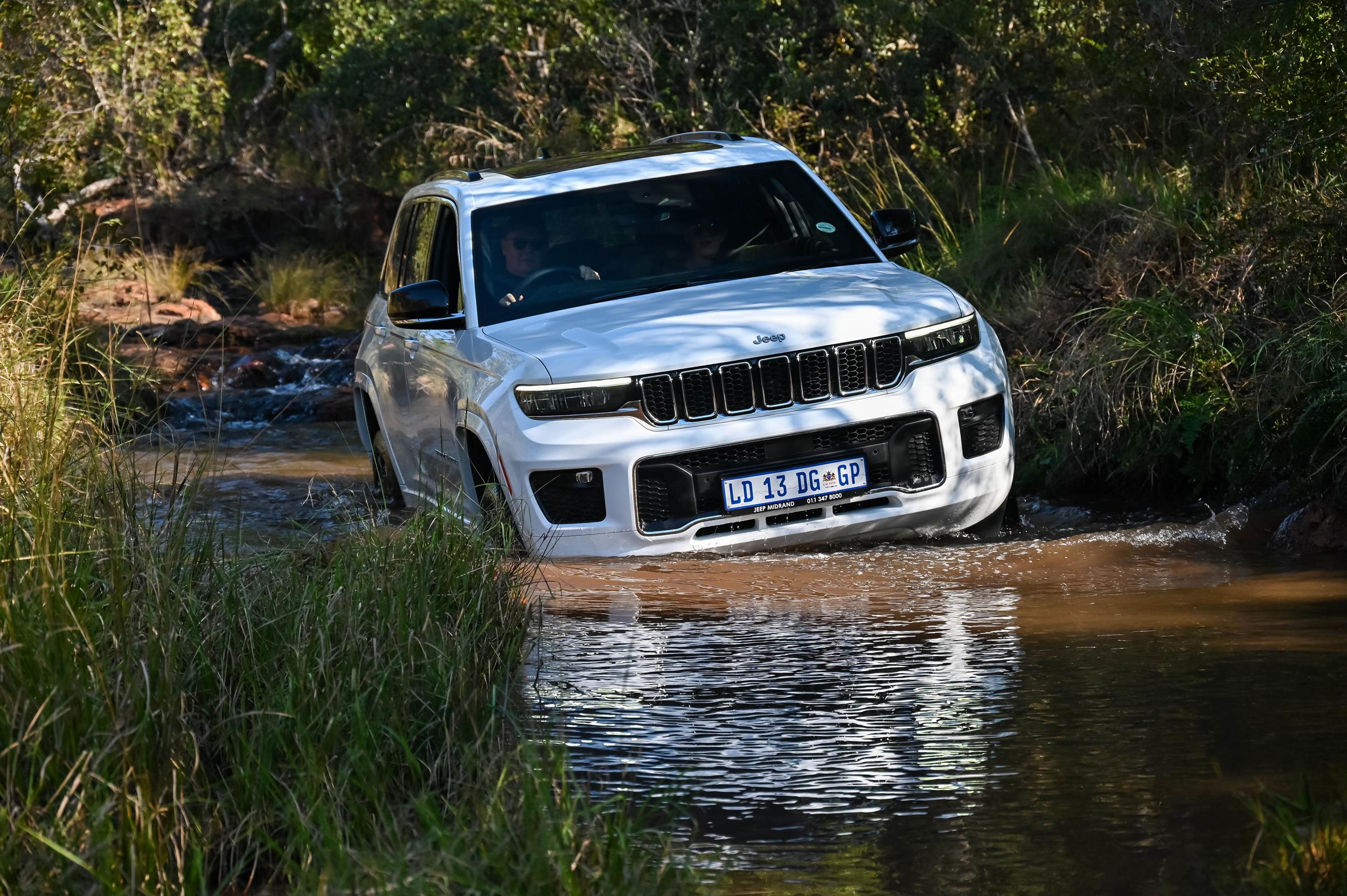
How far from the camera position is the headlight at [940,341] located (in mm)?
6520

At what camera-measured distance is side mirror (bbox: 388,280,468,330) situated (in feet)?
23.8

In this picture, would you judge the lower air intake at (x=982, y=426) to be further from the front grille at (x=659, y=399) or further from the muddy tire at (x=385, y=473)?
the muddy tire at (x=385, y=473)

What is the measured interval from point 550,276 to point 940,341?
1801 millimetres

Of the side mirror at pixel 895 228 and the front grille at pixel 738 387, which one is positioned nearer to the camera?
the front grille at pixel 738 387

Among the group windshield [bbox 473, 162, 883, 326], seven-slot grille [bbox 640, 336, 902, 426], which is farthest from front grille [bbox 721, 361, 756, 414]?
windshield [bbox 473, 162, 883, 326]

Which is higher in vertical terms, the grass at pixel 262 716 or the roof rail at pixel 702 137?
the roof rail at pixel 702 137

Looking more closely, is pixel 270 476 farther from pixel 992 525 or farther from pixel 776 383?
pixel 992 525

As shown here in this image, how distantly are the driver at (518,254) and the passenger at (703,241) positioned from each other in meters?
0.64

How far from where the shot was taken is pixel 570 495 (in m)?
6.35

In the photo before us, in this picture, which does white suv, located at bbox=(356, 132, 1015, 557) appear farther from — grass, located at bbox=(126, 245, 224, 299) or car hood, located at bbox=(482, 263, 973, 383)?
grass, located at bbox=(126, 245, 224, 299)

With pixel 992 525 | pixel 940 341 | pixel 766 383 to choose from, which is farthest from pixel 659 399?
pixel 992 525

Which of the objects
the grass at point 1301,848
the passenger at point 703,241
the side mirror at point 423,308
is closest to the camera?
the grass at point 1301,848

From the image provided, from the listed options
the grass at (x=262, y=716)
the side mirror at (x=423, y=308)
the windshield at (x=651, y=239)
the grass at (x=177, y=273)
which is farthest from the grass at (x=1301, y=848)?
the grass at (x=177, y=273)

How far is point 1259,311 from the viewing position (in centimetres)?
820
